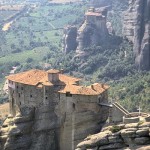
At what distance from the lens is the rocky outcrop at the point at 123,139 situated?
55031 millimetres

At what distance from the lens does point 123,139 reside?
5706cm

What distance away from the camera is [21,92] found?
75.0 m

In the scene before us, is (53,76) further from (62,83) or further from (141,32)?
(141,32)

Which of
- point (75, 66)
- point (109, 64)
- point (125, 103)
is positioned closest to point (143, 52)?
point (109, 64)

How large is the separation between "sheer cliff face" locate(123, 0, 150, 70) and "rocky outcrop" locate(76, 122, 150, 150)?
88917 mm

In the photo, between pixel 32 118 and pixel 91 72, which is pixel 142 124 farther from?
pixel 91 72

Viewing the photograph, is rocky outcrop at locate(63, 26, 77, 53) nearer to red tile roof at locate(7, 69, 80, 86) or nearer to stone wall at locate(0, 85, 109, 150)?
red tile roof at locate(7, 69, 80, 86)

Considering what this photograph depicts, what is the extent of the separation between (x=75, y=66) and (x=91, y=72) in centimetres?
536

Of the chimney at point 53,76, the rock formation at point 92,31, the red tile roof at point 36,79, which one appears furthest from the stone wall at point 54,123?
the rock formation at point 92,31

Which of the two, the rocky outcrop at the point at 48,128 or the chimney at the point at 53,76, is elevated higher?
the chimney at the point at 53,76

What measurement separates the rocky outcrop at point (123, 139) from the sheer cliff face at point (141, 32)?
88917mm

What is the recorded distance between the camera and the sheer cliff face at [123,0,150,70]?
148 metres

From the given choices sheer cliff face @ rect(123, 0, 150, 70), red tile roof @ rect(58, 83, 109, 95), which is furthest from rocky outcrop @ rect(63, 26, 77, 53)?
red tile roof @ rect(58, 83, 109, 95)

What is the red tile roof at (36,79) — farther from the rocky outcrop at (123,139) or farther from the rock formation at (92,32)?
the rock formation at (92,32)
